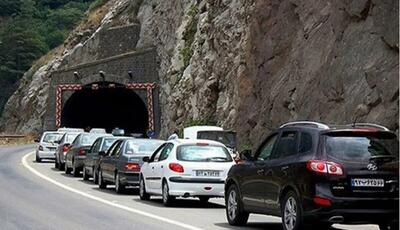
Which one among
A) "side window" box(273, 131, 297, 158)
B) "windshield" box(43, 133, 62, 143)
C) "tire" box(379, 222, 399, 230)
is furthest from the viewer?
"windshield" box(43, 133, 62, 143)

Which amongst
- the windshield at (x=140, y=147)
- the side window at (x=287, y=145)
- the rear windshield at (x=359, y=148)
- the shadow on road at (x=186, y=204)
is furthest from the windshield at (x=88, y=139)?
the rear windshield at (x=359, y=148)

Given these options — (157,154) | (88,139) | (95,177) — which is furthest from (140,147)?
(88,139)

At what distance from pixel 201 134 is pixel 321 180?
19178mm

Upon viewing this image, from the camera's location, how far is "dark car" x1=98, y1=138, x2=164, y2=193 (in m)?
22.5

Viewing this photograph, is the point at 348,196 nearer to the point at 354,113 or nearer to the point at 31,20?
the point at 354,113

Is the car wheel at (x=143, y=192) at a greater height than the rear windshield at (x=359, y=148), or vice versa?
the rear windshield at (x=359, y=148)

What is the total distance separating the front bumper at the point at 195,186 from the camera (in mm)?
18953

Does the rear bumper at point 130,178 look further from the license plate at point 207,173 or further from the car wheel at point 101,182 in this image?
the license plate at point 207,173

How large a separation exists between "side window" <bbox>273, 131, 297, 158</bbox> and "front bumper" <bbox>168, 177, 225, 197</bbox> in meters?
5.31

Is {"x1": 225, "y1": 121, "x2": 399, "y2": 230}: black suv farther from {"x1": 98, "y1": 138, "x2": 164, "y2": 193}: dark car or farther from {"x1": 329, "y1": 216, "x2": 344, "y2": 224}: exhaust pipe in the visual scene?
{"x1": 98, "y1": 138, "x2": 164, "y2": 193}: dark car

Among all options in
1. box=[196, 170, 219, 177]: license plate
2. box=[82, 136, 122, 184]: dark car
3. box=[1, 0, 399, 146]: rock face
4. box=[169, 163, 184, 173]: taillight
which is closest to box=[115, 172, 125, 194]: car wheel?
box=[82, 136, 122, 184]: dark car

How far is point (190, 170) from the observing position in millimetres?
19016

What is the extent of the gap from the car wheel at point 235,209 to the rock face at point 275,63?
424 inches

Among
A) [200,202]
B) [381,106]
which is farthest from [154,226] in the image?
[381,106]
